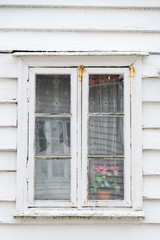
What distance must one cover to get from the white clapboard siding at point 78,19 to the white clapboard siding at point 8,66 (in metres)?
0.29

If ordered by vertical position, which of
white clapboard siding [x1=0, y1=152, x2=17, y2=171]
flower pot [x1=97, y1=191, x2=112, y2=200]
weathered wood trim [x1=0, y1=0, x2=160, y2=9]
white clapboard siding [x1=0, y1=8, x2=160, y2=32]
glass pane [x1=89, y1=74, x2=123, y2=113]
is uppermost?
weathered wood trim [x1=0, y1=0, x2=160, y2=9]

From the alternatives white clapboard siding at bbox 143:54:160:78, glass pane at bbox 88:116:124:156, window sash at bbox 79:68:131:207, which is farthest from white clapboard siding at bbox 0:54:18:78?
white clapboard siding at bbox 143:54:160:78

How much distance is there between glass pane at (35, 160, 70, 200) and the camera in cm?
388

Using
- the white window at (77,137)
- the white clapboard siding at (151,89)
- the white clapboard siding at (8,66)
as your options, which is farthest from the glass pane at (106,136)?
the white clapboard siding at (8,66)

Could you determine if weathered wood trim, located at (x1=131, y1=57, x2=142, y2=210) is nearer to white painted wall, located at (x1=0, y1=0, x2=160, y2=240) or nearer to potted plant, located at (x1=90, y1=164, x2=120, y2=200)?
white painted wall, located at (x1=0, y1=0, x2=160, y2=240)

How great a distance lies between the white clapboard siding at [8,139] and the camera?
382 cm

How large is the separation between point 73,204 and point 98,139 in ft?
2.28

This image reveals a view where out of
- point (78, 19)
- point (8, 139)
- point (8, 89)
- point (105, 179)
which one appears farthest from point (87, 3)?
point (105, 179)

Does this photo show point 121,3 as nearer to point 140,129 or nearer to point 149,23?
point 149,23

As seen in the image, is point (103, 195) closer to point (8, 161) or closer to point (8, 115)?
point (8, 161)

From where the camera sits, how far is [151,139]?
12.5 feet

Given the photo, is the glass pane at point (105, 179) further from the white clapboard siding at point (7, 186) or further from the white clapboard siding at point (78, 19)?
the white clapboard siding at point (78, 19)

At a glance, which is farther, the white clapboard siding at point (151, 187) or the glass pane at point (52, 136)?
the glass pane at point (52, 136)

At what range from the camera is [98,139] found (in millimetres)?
3920
